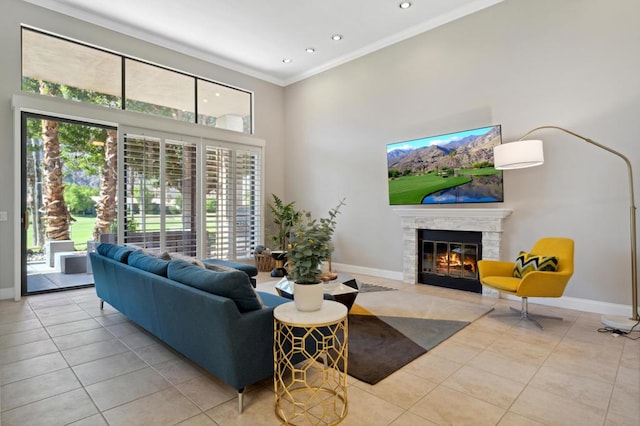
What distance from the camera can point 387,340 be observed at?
327 cm

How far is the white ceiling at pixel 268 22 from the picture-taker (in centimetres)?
490

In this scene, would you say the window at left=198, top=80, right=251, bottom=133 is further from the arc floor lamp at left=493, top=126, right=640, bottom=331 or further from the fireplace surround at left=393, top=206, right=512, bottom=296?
the arc floor lamp at left=493, top=126, right=640, bottom=331

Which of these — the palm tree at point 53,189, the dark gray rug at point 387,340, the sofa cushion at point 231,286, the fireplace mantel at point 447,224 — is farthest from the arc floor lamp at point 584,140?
the palm tree at point 53,189

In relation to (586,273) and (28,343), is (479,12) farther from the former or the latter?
(28,343)

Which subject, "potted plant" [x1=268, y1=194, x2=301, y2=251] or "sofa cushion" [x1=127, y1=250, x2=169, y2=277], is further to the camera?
"potted plant" [x1=268, y1=194, x2=301, y2=251]

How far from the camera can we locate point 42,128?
562 cm

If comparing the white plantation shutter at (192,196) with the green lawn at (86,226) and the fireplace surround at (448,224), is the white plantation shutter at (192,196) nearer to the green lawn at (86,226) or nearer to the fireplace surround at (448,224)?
the green lawn at (86,226)

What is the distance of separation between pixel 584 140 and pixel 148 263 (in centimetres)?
484

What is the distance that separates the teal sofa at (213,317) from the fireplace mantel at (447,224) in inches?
130

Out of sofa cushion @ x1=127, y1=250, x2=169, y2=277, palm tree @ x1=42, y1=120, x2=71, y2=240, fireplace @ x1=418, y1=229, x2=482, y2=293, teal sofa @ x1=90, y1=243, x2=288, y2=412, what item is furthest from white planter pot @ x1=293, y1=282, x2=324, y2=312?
palm tree @ x1=42, y1=120, x2=71, y2=240

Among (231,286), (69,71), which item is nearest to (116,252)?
(231,286)

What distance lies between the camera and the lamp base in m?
3.40

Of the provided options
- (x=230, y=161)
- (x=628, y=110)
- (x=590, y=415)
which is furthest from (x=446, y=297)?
(x=230, y=161)

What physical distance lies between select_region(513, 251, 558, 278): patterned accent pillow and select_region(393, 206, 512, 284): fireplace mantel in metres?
0.65
